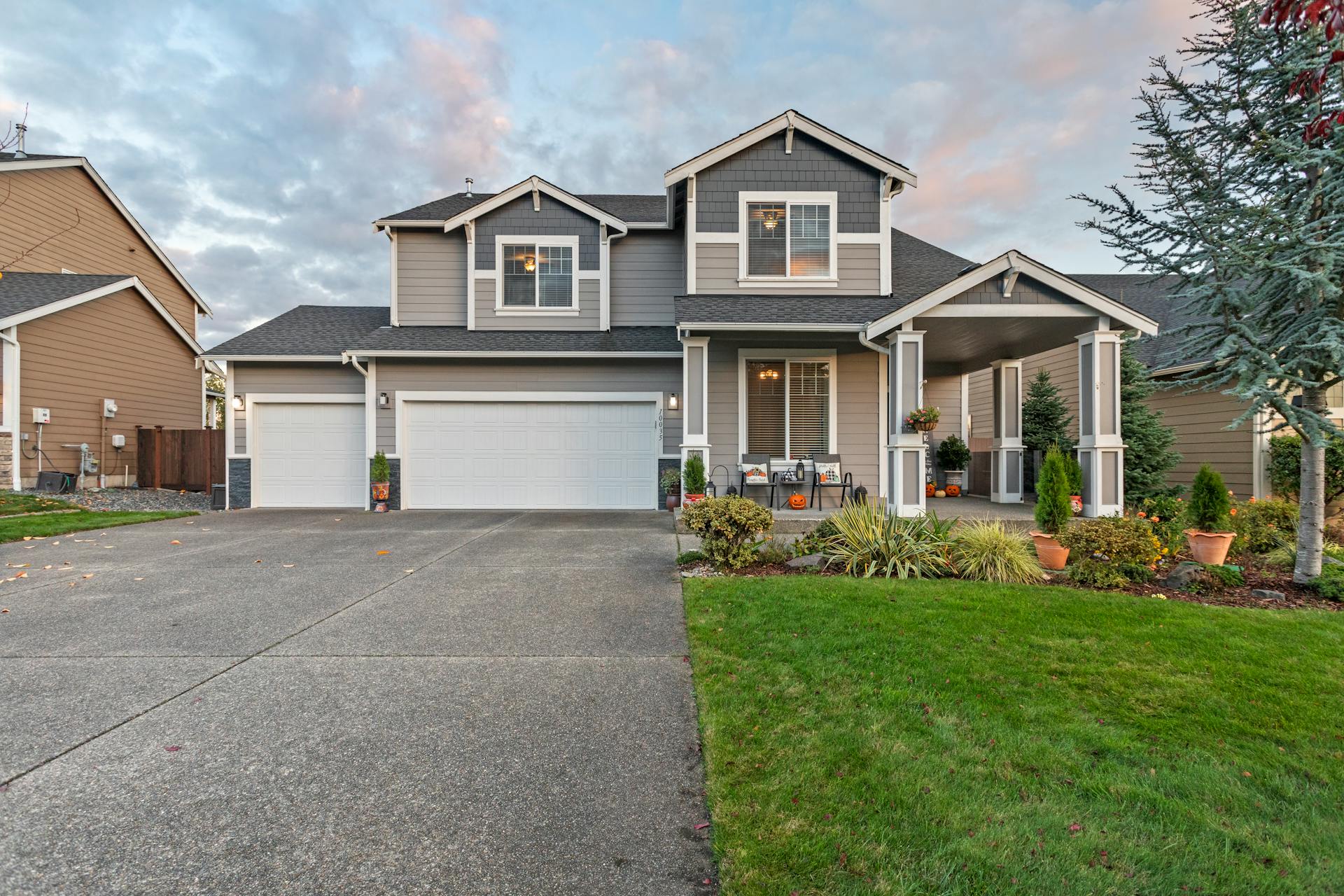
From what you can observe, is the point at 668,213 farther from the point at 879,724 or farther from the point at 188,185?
the point at 188,185

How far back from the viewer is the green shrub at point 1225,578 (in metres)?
4.90

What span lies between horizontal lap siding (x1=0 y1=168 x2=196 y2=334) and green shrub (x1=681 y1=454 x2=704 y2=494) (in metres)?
14.7

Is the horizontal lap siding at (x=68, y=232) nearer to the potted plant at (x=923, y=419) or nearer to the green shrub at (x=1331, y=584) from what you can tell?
the potted plant at (x=923, y=419)

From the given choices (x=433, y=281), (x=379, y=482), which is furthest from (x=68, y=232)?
(x=379, y=482)

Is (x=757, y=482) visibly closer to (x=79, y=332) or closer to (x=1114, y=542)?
(x=1114, y=542)

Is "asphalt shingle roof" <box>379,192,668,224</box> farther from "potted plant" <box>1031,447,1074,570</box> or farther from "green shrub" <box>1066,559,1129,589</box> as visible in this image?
"green shrub" <box>1066,559,1129,589</box>

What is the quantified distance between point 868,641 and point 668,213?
9.20 m

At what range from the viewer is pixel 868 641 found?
3.60 meters

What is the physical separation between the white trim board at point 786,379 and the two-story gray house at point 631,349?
0.04m

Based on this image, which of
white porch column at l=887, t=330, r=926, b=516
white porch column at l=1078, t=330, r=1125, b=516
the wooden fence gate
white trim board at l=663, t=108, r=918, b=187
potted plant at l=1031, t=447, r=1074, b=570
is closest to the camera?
potted plant at l=1031, t=447, r=1074, b=570

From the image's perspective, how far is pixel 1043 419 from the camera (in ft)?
36.7

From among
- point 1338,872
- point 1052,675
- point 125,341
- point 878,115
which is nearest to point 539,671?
point 1052,675

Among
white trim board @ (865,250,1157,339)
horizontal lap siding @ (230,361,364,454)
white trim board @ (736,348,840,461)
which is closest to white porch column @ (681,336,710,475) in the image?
white trim board @ (736,348,840,461)

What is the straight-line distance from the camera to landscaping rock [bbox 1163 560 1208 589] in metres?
4.97
